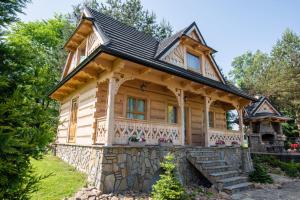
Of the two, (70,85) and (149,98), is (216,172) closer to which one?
(149,98)

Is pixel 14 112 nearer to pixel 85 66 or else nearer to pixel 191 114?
pixel 85 66

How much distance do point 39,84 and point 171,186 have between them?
3.90 meters

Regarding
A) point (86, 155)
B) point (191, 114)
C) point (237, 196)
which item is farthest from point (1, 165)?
point (191, 114)

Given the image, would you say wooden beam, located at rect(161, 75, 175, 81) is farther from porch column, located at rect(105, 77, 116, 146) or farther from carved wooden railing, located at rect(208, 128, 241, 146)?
carved wooden railing, located at rect(208, 128, 241, 146)

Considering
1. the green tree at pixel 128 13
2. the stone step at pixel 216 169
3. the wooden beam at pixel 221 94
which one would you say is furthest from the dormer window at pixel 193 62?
the green tree at pixel 128 13

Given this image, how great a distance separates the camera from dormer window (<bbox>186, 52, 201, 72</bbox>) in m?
Result: 11.3

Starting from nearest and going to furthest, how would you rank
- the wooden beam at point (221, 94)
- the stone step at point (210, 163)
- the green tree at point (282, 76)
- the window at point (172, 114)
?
the stone step at point (210, 163)
the window at point (172, 114)
the wooden beam at point (221, 94)
the green tree at point (282, 76)

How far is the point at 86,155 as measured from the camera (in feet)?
24.9

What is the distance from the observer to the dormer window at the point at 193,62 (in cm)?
1125

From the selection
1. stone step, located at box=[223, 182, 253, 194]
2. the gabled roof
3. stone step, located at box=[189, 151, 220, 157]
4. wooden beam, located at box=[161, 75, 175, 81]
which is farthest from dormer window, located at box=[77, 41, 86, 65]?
the gabled roof

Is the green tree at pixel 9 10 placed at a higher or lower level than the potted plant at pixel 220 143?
higher

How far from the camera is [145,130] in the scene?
7.51 metres

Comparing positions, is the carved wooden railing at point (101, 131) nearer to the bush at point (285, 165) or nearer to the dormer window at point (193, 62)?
the dormer window at point (193, 62)

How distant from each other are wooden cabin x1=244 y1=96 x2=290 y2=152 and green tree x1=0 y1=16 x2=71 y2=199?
63.4 ft
